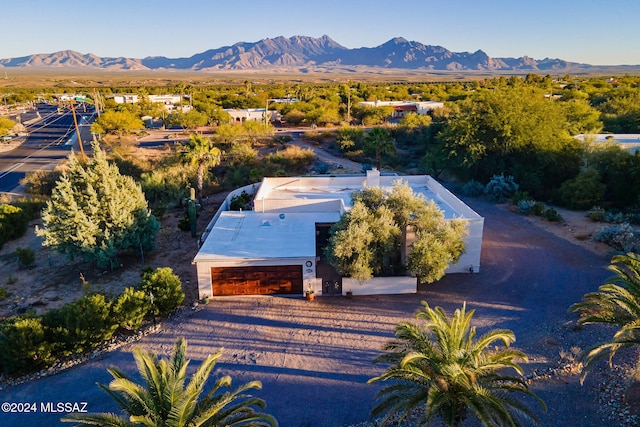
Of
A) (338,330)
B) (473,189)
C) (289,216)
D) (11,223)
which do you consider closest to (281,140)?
(473,189)

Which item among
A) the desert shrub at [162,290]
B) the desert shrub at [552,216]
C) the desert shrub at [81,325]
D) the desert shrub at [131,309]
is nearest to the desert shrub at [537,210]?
the desert shrub at [552,216]

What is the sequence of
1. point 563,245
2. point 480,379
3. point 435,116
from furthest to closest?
point 435,116, point 563,245, point 480,379

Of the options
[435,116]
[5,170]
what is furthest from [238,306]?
[435,116]

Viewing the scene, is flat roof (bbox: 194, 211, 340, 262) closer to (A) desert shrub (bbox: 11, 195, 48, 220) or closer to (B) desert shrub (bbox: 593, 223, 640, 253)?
(B) desert shrub (bbox: 593, 223, 640, 253)

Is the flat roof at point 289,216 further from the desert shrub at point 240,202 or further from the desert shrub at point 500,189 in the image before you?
the desert shrub at point 500,189

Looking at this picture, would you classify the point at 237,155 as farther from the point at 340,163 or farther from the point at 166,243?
the point at 166,243

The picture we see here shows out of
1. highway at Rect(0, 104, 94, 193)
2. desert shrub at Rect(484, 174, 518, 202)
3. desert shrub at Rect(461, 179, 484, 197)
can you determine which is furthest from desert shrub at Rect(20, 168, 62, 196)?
desert shrub at Rect(484, 174, 518, 202)
